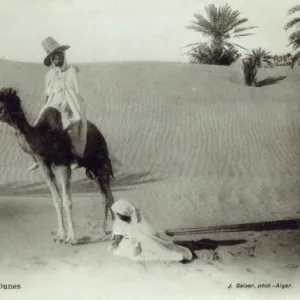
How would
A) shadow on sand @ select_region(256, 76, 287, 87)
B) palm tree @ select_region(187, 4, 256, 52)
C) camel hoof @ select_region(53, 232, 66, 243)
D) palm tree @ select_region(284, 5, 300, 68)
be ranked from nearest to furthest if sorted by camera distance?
camel hoof @ select_region(53, 232, 66, 243)
palm tree @ select_region(187, 4, 256, 52)
palm tree @ select_region(284, 5, 300, 68)
shadow on sand @ select_region(256, 76, 287, 87)

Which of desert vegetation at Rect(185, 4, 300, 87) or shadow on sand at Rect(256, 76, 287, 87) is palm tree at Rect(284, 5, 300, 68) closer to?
desert vegetation at Rect(185, 4, 300, 87)

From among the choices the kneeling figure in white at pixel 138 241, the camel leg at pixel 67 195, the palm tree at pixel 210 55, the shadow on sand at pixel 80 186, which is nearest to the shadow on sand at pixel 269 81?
the palm tree at pixel 210 55

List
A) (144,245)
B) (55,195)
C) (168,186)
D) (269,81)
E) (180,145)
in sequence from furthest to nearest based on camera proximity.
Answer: (269,81) < (180,145) < (168,186) < (55,195) < (144,245)

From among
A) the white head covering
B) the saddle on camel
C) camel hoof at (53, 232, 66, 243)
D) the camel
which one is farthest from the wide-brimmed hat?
camel hoof at (53, 232, 66, 243)

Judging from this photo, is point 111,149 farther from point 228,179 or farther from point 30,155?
point 228,179

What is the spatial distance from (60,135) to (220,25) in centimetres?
173

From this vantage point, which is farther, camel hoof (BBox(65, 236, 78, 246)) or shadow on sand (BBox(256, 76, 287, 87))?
shadow on sand (BBox(256, 76, 287, 87))

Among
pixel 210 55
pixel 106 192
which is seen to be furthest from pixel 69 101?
pixel 210 55

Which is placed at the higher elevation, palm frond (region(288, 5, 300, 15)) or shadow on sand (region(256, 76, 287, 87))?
palm frond (region(288, 5, 300, 15))

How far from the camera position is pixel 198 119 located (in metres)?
6.09

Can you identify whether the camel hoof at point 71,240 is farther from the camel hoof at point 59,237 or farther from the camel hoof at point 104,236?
the camel hoof at point 104,236

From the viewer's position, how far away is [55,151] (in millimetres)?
5523

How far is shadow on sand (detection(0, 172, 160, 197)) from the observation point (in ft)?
18.5

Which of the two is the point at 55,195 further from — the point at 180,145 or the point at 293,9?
the point at 293,9
